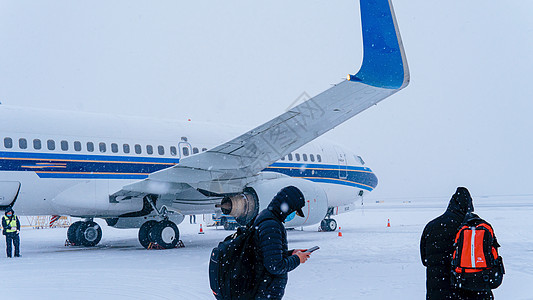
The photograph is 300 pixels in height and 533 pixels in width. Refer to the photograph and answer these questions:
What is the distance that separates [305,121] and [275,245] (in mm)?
6530

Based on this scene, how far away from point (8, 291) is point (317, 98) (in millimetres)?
5479

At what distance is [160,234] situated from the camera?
11.8 meters

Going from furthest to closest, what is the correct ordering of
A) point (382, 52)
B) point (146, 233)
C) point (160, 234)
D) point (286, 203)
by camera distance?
1. point (146, 233)
2. point (160, 234)
3. point (382, 52)
4. point (286, 203)

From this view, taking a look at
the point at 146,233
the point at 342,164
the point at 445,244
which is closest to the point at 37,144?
the point at 146,233

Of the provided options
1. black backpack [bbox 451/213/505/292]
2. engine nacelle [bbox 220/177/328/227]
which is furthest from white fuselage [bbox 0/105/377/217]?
black backpack [bbox 451/213/505/292]

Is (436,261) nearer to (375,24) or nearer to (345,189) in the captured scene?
(375,24)

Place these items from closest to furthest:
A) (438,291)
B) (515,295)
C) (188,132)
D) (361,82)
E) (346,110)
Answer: (438,291) < (515,295) < (361,82) < (346,110) < (188,132)

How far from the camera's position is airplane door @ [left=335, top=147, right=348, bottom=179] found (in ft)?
54.0

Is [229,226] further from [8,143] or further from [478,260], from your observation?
[478,260]

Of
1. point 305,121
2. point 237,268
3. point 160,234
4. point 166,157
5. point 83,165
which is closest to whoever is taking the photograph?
point 237,268

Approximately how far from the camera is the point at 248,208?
10.8 meters

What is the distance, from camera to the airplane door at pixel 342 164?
54.0ft

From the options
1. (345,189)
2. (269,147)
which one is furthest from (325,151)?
(269,147)

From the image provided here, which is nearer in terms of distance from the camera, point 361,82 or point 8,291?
point 8,291
